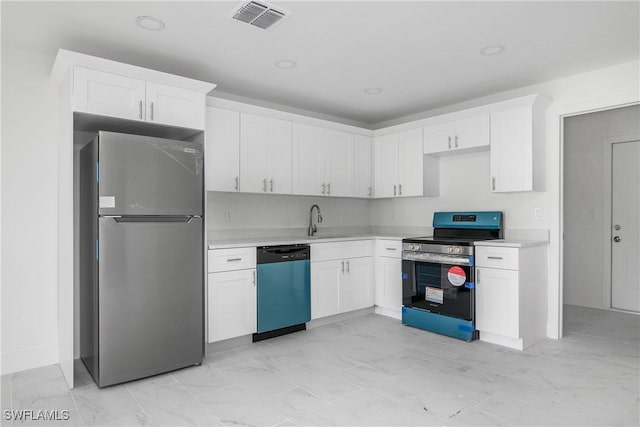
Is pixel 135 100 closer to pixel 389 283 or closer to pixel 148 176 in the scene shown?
pixel 148 176

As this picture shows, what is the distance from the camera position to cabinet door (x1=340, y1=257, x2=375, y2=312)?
14.4ft

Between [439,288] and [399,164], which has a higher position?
[399,164]

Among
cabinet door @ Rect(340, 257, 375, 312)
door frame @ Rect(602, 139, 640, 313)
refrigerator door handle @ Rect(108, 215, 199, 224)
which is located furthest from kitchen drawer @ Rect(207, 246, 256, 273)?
door frame @ Rect(602, 139, 640, 313)

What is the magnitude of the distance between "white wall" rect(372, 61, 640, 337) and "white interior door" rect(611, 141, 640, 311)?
5.38 ft

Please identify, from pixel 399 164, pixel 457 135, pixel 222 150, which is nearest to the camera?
pixel 222 150

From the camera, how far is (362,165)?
16.6ft

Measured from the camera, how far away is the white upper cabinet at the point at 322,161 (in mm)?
4367

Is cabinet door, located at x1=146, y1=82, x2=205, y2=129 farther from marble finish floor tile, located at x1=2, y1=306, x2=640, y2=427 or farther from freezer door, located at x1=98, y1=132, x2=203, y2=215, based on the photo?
marble finish floor tile, located at x1=2, y1=306, x2=640, y2=427

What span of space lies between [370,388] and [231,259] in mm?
1570

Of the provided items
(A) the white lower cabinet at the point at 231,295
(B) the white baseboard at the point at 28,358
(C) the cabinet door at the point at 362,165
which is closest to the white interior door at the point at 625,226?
(C) the cabinet door at the point at 362,165

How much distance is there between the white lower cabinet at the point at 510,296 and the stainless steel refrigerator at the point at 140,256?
2521 millimetres

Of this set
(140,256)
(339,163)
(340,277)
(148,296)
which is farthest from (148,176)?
(339,163)

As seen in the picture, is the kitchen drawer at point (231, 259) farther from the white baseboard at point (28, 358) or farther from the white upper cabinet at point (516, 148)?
the white upper cabinet at point (516, 148)

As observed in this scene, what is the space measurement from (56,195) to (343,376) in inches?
106
